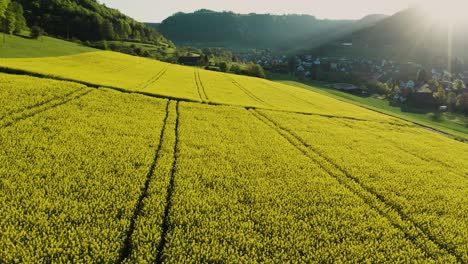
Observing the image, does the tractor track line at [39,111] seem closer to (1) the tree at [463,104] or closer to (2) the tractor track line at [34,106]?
(2) the tractor track line at [34,106]

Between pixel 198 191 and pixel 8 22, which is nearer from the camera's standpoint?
pixel 198 191

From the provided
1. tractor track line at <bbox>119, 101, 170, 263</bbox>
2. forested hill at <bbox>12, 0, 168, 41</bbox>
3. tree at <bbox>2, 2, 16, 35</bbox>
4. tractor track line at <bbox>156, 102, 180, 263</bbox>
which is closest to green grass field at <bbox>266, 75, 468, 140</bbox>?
tractor track line at <bbox>156, 102, 180, 263</bbox>

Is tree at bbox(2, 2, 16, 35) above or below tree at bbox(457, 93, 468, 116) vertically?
above

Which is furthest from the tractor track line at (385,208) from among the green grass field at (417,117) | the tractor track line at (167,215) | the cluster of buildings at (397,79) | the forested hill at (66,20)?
the forested hill at (66,20)

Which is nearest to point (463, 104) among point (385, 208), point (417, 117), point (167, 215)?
point (417, 117)

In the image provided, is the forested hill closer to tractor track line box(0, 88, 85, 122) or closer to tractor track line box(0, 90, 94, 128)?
tractor track line box(0, 88, 85, 122)

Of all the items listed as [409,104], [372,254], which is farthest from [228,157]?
[409,104]

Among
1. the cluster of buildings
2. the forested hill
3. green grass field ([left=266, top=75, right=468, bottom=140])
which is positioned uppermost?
the forested hill

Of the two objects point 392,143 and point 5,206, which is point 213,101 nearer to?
point 392,143

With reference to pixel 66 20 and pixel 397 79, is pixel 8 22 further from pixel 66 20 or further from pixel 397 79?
pixel 397 79
